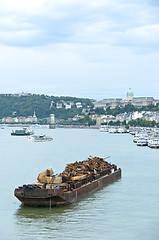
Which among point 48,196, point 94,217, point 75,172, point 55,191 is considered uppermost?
point 75,172

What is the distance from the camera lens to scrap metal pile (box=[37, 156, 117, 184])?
27.6 metres

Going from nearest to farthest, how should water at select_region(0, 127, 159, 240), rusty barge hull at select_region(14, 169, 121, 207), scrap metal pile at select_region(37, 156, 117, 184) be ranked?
water at select_region(0, 127, 159, 240) → rusty barge hull at select_region(14, 169, 121, 207) → scrap metal pile at select_region(37, 156, 117, 184)

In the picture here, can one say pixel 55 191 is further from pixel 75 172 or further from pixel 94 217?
pixel 75 172

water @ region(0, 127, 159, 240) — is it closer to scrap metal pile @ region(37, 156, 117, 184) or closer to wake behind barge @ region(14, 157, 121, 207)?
wake behind barge @ region(14, 157, 121, 207)

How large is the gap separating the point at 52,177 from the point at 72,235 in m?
5.76

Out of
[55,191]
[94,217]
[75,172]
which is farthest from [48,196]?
[75,172]

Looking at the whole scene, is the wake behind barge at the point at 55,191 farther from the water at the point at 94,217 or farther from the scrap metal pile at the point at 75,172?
the water at the point at 94,217

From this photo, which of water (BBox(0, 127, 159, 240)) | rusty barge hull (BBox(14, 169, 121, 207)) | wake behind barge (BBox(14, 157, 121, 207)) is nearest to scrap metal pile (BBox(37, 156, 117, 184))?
wake behind barge (BBox(14, 157, 121, 207))

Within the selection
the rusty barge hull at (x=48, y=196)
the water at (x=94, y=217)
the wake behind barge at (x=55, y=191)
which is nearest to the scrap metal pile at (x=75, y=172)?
the wake behind barge at (x=55, y=191)

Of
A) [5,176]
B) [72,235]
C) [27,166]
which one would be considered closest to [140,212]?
[72,235]

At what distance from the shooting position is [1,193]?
32094 millimetres

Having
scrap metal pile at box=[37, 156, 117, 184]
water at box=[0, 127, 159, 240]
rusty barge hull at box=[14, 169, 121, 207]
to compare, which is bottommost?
water at box=[0, 127, 159, 240]

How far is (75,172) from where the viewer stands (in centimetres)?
3127

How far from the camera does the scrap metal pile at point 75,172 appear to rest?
27641 millimetres
